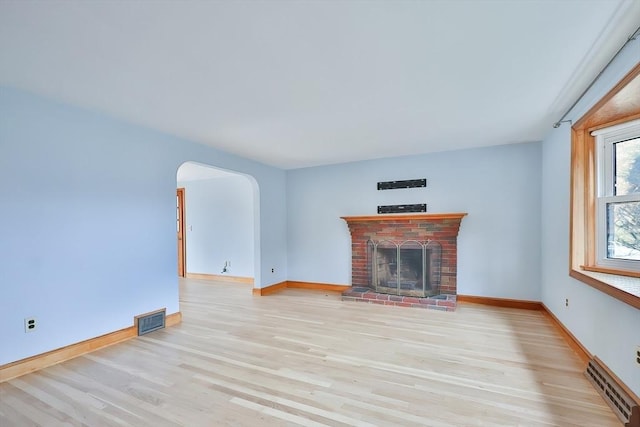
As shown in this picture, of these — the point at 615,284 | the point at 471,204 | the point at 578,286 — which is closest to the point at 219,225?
the point at 471,204

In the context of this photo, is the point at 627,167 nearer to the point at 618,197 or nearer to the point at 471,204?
the point at 618,197

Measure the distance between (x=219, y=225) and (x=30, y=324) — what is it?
3.93 metres

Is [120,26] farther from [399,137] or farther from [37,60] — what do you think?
[399,137]

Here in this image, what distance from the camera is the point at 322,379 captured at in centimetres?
222

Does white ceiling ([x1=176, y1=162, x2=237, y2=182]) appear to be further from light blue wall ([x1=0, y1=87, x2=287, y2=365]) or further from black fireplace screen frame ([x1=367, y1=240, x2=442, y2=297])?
black fireplace screen frame ([x1=367, y1=240, x2=442, y2=297])

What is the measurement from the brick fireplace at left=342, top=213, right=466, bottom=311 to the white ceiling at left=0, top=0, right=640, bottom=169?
1817 millimetres

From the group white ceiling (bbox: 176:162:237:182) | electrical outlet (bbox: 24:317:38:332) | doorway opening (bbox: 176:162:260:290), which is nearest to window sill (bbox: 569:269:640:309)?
electrical outlet (bbox: 24:317:38:332)

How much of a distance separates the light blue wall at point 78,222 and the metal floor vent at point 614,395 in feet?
13.2

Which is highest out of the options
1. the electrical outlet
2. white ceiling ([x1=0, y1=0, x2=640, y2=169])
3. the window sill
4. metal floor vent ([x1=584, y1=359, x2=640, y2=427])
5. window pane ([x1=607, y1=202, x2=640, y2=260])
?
white ceiling ([x1=0, y1=0, x2=640, y2=169])

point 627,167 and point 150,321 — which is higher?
point 627,167

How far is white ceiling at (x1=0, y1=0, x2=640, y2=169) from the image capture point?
1.46 metres

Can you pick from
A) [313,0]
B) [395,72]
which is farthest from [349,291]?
[313,0]

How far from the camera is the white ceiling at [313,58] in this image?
146 centimetres

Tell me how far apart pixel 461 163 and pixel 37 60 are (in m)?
4.74
